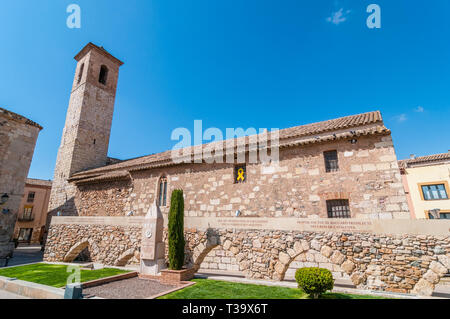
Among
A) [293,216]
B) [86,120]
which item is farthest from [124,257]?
[86,120]

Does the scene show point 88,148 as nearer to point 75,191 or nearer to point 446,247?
point 75,191

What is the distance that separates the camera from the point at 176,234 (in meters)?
9.24

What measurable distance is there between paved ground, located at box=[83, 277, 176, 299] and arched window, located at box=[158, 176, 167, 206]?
5.21 meters

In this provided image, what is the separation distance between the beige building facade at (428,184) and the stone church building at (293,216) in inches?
402

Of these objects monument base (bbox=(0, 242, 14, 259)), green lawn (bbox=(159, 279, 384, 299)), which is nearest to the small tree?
green lawn (bbox=(159, 279, 384, 299))

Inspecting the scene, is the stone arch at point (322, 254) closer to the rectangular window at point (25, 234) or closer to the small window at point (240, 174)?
the small window at point (240, 174)

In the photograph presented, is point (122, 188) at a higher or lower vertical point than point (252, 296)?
higher

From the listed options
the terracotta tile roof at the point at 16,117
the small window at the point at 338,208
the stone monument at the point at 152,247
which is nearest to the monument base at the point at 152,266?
the stone monument at the point at 152,247

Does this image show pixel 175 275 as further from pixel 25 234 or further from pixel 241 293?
pixel 25 234

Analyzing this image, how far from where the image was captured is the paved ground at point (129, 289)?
684 centimetres

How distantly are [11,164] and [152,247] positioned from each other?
13.8 m
